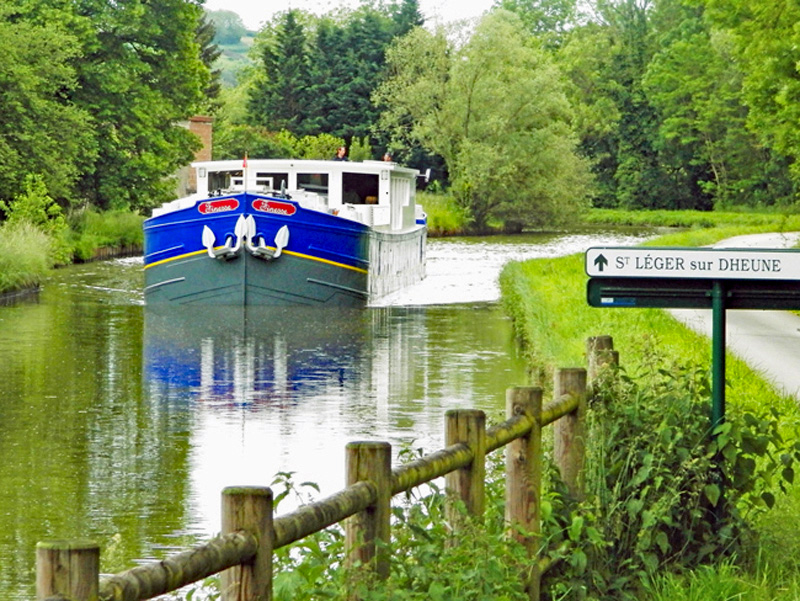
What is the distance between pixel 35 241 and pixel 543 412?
2802cm

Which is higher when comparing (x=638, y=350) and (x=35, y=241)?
(x=35, y=241)

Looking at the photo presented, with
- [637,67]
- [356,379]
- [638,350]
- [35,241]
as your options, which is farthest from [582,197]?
[638,350]

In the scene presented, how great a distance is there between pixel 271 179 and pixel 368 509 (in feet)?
86.4

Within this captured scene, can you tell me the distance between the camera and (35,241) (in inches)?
1292

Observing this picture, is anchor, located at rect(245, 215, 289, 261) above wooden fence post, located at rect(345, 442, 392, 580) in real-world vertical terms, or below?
above

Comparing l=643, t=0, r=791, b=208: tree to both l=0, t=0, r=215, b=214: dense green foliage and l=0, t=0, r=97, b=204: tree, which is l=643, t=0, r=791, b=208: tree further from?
l=0, t=0, r=97, b=204: tree

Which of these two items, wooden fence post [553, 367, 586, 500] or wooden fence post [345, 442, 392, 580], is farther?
wooden fence post [553, 367, 586, 500]

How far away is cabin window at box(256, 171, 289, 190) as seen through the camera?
30.7m

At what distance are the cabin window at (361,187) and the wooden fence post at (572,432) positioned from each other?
2513 centimetres

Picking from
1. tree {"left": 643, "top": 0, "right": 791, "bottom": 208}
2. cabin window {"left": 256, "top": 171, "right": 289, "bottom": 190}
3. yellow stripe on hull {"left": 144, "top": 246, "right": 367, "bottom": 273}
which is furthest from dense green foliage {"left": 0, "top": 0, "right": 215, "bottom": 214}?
tree {"left": 643, "top": 0, "right": 791, "bottom": 208}

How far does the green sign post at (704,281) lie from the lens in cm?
637

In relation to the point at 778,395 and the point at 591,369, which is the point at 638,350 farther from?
the point at 778,395

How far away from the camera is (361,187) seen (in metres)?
→ 32.1

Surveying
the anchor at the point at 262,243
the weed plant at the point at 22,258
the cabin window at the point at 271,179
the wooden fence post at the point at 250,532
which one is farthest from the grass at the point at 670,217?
the wooden fence post at the point at 250,532
